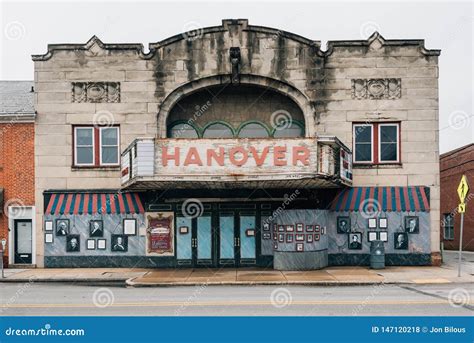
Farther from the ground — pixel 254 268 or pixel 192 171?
pixel 192 171

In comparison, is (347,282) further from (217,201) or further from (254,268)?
(217,201)

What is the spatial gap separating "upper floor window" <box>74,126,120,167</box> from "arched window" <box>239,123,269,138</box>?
5372mm

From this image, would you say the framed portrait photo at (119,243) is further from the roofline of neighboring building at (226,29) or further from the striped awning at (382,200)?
the striped awning at (382,200)

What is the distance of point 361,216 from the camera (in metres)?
24.4

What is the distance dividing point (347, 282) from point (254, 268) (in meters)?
5.34

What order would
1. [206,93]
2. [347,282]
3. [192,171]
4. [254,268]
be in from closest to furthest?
[347,282], [192,171], [254,268], [206,93]

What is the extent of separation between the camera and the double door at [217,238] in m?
24.2

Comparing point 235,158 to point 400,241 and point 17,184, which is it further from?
point 17,184

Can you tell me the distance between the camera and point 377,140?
24812 mm

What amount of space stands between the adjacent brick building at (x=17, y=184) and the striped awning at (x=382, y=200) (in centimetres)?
1288

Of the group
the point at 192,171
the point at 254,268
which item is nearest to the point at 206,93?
the point at 192,171

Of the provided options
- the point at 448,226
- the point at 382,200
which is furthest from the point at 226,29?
the point at 448,226

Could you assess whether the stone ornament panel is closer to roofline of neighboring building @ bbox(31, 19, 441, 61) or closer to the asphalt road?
roofline of neighboring building @ bbox(31, 19, 441, 61)

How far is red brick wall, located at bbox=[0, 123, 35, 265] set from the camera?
24750 mm
